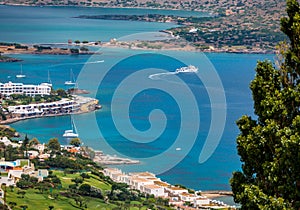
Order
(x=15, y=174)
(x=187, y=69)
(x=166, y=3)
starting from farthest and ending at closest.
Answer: (x=166, y=3) → (x=187, y=69) → (x=15, y=174)

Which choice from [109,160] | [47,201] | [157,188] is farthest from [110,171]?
[47,201]

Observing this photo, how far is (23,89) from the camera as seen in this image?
20.9m

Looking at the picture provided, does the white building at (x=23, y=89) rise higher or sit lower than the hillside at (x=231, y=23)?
lower

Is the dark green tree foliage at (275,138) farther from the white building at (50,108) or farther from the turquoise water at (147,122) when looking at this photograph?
the white building at (50,108)

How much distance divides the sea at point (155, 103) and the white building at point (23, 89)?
4.33 ft

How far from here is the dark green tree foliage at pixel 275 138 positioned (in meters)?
2.82

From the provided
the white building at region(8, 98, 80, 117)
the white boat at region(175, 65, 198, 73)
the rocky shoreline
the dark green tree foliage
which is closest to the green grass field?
the rocky shoreline

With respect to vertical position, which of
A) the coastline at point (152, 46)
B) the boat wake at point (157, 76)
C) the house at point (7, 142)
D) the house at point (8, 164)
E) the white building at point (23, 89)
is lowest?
the house at point (8, 164)

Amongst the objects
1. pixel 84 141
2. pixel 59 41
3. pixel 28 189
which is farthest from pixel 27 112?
pixel 59 41

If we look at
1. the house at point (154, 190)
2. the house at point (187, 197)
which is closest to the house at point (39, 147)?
the house at point (154, 190)

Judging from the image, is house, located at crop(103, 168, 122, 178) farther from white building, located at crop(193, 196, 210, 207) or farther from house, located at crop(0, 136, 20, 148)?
house, located at crop(0, 136, 20, 148)

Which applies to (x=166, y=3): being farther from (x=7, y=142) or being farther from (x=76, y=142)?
(x=7, y=142)

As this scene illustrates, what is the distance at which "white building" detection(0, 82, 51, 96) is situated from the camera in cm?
2064

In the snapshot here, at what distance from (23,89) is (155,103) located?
351 cm
